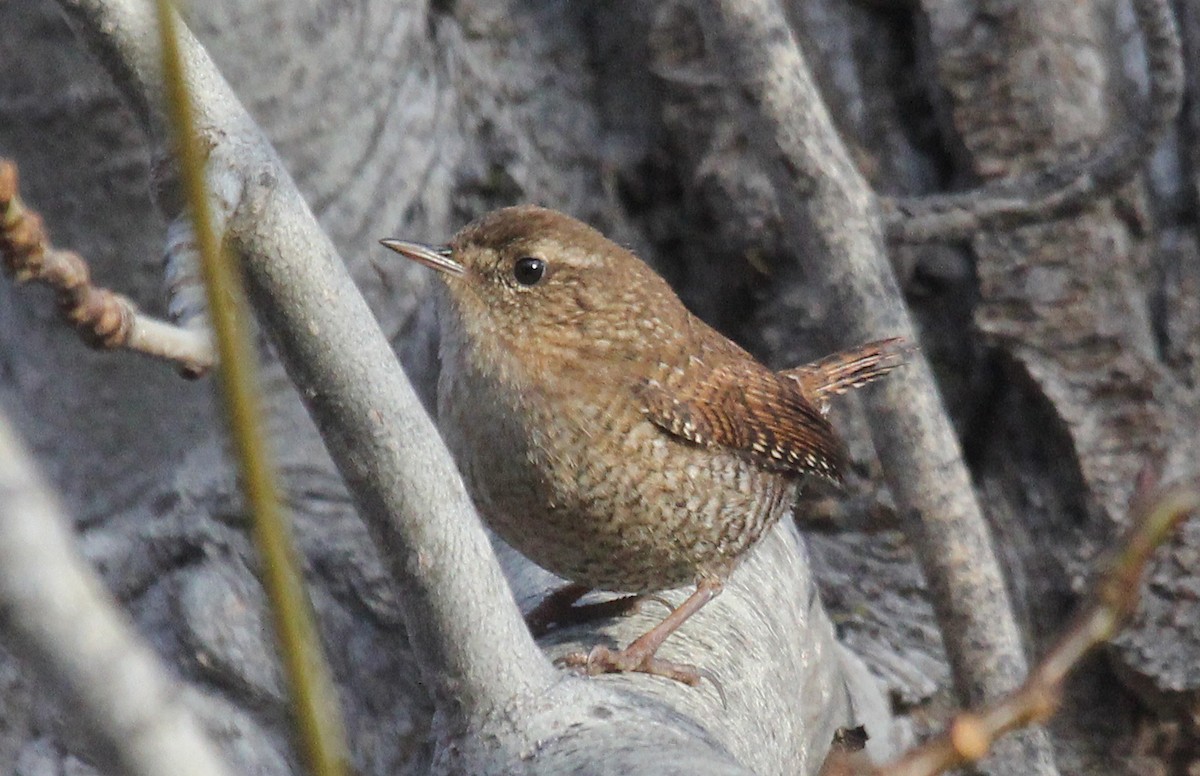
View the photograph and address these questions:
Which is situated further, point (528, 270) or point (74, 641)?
point (528, 270)

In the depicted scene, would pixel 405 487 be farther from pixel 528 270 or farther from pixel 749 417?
pixel 749 417

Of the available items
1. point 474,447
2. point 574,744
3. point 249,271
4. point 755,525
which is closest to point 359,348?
point 249,271

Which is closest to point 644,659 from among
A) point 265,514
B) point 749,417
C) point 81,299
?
point 749,417

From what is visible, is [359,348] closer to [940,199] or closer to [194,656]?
[194,656]

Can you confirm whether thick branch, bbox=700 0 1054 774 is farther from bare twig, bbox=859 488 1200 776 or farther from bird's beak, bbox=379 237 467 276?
bare twig, bbox=859 488 1200 776

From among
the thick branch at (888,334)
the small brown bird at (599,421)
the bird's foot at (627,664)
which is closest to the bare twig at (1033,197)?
the thick branch at (888,334)

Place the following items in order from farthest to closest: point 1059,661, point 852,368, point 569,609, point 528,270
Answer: point 852,368
point 569,609
point 528,270
point 1059,661

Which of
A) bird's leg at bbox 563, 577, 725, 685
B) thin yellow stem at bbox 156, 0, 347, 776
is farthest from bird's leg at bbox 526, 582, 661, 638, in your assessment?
thin yellow stem at bbox 156, 0, 347, 776
